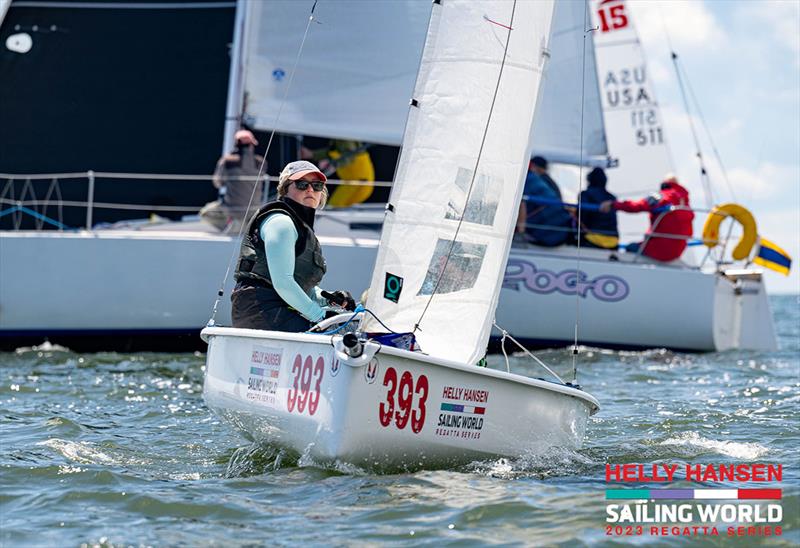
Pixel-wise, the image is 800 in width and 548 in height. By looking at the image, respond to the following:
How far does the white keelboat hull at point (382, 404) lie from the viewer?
4.43m

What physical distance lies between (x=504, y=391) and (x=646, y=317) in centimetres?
591

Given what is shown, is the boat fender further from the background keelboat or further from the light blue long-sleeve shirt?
the background keelboat

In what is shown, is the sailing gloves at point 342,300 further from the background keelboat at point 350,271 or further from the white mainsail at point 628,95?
the white mainsail at point 628,95

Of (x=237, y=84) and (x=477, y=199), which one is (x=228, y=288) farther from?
(x=477, y=199)

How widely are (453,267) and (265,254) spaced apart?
832mm

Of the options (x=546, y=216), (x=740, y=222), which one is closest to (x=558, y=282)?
(x=546, y=216)

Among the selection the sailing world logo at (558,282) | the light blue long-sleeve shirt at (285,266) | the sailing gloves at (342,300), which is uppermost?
the light blue long-sleeve shirt at (285,266)

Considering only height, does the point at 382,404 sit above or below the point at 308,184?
below

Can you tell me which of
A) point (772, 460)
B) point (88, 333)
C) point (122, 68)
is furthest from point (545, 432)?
point (122, 68)

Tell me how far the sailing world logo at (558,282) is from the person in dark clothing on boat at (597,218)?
1.31ft

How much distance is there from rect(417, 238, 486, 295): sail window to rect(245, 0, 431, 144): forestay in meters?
5.05

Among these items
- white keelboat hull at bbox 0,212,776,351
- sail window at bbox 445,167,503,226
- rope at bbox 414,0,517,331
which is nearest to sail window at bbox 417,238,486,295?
rope at bbox 414,0,517,331

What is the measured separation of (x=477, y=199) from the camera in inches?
212

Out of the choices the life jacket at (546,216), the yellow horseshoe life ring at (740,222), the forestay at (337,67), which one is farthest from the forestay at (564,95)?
the forestay at (337,67)
